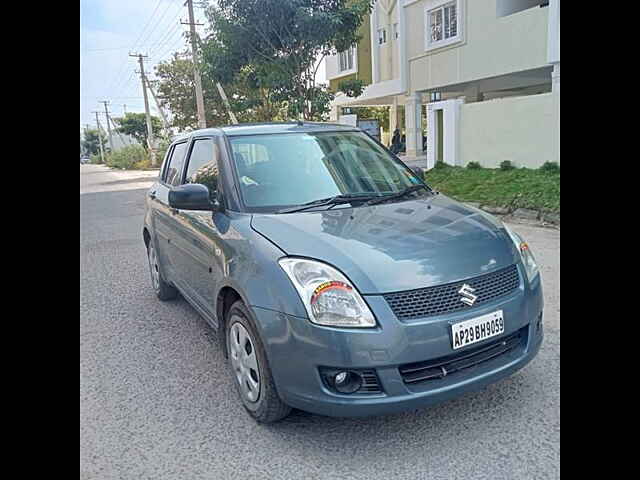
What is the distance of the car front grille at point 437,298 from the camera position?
2.54 metres

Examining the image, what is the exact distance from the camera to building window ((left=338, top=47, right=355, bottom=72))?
2545 cm

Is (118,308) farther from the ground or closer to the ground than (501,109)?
closer to the ground

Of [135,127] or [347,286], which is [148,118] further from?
[347,286]

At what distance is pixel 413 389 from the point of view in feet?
8.46

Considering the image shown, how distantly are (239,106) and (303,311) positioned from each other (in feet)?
43.2

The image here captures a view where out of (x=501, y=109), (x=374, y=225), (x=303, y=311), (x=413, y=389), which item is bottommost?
(x=413, y=389)

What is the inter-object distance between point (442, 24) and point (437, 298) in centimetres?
1811

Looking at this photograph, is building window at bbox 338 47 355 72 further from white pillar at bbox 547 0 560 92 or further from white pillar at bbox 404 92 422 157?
white pillar at bbox 547 0 560 92

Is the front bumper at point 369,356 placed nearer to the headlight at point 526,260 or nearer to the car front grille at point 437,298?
the car front grille at point 437,298

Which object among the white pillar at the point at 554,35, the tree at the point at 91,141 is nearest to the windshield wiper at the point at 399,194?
the white pillar at the point at 554,35

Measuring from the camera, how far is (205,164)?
4051 millimetres
